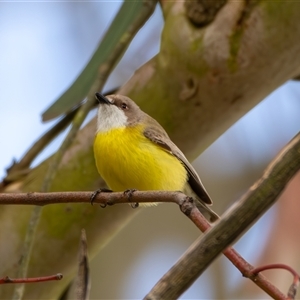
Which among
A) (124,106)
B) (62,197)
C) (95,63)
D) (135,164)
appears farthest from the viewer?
(95,63)

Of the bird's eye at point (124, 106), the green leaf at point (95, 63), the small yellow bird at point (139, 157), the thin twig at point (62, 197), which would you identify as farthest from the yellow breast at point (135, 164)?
the thin twig at point (62, 197)

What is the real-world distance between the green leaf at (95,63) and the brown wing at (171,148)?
37 centimetres

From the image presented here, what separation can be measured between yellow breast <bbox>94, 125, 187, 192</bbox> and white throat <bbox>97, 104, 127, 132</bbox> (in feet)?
0.30

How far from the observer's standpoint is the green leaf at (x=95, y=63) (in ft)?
7.41

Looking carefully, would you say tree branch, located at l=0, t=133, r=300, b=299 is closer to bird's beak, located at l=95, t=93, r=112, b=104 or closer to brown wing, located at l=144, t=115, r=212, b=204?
brown wing, located at l=144, t=115, r=212, b=204

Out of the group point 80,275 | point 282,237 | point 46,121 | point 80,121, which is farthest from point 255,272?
point 282,237

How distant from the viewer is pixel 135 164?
1979 millimetres

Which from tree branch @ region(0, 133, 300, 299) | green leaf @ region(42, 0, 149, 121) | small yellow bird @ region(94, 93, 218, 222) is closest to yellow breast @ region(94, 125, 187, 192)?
small yellow bird @ region(94, 93, 218, 222)

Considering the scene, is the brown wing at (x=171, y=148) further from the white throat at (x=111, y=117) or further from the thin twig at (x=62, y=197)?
the thin twig at (x=62, y=197)

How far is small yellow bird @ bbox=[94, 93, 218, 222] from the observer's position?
77.5 inches

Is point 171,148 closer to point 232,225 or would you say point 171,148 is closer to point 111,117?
point 111,117

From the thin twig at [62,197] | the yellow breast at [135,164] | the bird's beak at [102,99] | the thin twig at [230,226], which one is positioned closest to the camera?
the thin twig at [230,226]

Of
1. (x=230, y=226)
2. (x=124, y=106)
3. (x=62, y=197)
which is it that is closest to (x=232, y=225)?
(x=230, y=226)

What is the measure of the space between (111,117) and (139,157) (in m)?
0.30
